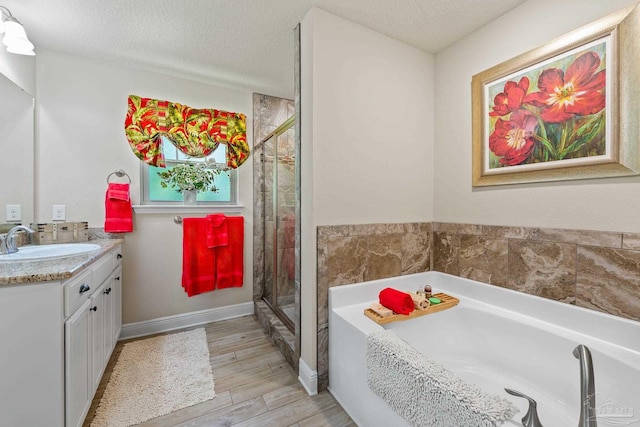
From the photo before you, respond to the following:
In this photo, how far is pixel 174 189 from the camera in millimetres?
2371

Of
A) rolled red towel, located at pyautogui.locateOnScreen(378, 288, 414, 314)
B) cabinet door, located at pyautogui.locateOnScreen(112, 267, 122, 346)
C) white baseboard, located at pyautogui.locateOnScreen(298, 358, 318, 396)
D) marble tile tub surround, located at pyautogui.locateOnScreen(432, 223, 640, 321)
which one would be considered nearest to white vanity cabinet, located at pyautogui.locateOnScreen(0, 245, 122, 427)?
cabinet door, located at pyautogui.locateOnScreen(112, 267, 122, 346)

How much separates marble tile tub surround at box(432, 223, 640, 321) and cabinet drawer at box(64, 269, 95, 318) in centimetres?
226

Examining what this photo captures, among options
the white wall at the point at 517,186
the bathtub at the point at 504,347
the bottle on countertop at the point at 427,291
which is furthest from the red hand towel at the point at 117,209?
the white wall at the point at 517,186

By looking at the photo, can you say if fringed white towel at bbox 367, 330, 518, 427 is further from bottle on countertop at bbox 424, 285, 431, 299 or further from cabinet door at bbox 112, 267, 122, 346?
cabinet door at bbox 112, 267, 122, 346

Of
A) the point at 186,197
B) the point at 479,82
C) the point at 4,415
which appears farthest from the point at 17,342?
the point at 479,82

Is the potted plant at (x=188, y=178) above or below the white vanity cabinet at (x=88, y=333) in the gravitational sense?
above

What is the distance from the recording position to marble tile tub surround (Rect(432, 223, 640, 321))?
114cm

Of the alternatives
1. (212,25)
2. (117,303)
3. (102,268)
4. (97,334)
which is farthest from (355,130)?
(117,303)

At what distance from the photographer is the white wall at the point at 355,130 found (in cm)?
154

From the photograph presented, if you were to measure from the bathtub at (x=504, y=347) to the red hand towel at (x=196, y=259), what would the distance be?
142 cm

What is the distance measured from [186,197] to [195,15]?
1.47 metres

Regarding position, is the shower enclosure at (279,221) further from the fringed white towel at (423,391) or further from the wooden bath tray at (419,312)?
the fringed white towel at (423,391)

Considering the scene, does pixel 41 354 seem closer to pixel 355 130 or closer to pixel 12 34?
pixel 12 34

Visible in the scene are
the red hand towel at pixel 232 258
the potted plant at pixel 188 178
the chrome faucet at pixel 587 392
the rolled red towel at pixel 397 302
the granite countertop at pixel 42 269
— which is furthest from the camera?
the red hand towel at pixel 232 258
